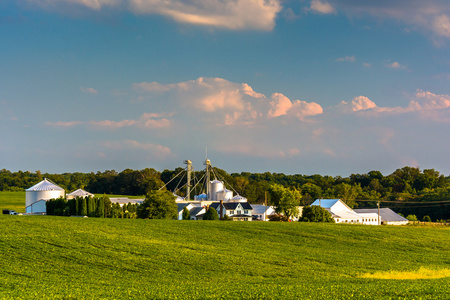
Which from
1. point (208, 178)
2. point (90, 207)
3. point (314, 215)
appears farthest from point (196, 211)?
point (90, 207)

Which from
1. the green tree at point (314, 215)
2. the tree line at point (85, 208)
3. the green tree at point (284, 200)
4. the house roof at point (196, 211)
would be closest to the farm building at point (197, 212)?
the house roof at point (196, 211)

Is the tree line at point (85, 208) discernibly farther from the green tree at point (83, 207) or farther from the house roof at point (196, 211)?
the house roof at point (196, 211)

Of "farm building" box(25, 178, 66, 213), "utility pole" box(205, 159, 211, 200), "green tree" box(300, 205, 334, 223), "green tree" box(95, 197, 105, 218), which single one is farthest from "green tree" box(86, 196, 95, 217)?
"utility pole" box(205, 159, 211, 200)

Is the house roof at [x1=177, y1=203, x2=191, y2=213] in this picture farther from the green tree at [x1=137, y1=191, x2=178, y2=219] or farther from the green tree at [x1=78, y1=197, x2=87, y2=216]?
the green tree at [x1=78, y1=197, x2=87, y2=216]

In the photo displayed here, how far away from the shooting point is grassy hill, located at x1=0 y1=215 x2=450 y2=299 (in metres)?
19.2

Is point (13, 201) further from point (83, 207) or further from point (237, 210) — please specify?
point (237, 210)

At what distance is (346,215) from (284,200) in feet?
70.9

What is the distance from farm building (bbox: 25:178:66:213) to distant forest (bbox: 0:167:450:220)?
5315 cm

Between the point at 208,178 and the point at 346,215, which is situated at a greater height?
the point at 208,178

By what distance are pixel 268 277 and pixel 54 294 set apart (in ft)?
46.9

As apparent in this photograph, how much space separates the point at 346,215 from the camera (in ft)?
317

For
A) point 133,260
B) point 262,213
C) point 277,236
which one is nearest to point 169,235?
point 277,236

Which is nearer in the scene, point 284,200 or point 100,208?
point 100,208

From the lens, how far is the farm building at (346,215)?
94750mm
